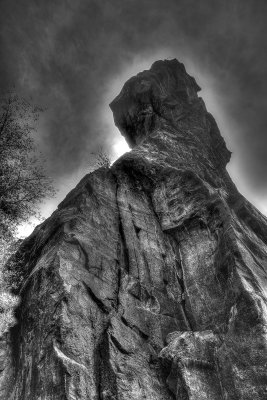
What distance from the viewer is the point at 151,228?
29922 millimetres

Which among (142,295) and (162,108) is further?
(162,108)

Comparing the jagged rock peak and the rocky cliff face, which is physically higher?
the jagged rock peak

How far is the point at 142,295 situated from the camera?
24078mm

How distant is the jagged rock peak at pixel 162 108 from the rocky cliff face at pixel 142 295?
51.2 feet

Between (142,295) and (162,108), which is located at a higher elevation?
(162,108)

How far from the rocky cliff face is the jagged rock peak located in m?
15.6

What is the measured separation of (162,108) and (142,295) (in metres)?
35.5

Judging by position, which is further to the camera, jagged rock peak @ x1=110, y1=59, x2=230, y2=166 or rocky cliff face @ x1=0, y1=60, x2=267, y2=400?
jagged rock peak @ x1=110, y1=59, x2=230, y2=166

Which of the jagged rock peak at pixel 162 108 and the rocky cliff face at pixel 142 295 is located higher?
the jagged rock peak at pixel 162 108

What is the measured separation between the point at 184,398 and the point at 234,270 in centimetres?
869

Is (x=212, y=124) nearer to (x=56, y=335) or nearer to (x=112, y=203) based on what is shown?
(x=112, y=203)

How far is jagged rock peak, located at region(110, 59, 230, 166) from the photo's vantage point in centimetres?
5059

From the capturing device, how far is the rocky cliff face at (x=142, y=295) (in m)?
17.8

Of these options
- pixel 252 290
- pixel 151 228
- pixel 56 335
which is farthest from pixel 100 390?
pixel 151 228
